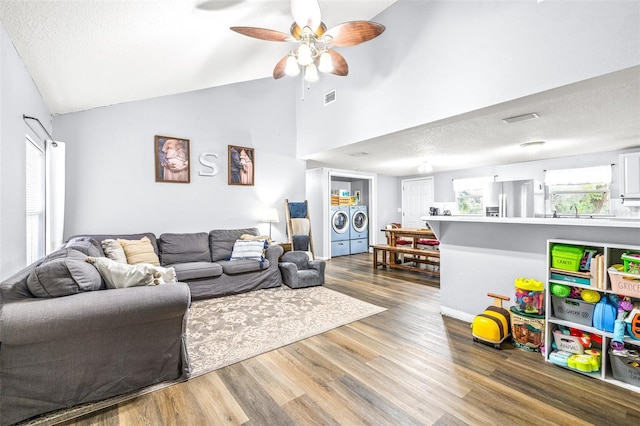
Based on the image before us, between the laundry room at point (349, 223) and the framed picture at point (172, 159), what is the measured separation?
135 inches

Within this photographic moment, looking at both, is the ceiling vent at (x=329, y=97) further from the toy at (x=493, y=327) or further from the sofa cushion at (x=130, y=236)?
the toy at (x=493, y=327)

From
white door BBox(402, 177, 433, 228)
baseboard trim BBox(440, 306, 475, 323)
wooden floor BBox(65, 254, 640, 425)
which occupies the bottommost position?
wooden floor BBox(65, 254, 640, 425)

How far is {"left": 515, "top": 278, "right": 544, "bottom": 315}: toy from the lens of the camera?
2.21 metres

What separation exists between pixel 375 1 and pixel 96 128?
4028mm

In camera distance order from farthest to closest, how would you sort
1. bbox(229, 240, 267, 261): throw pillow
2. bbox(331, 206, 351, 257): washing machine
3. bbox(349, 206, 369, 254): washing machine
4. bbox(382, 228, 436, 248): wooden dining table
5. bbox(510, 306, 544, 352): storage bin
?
bbox(349, 206, 369, 254): washing machine → bbox(331, 206, 351, 257): washing machine → bbox(382, 228, 436, 248): wooden dining table → bbox(229, 240, 267, 261): throw pillow → bbox(510, 306, 544, 352): storage bin

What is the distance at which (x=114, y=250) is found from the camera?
309 cm

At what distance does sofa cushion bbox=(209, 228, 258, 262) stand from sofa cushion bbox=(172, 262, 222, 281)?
19.0 inches

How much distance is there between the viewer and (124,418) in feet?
4.98

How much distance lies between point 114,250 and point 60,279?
170cm

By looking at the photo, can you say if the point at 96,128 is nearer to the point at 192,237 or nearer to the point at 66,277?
the point at 192,237

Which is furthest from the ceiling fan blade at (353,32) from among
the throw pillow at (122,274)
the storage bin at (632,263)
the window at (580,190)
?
the window at (580,190)

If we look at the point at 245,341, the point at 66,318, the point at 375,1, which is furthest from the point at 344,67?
the point at 66,318

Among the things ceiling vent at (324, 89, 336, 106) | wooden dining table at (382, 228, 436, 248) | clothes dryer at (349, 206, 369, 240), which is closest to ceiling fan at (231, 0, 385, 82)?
ceiling vent at (324, 89, 336, 106)

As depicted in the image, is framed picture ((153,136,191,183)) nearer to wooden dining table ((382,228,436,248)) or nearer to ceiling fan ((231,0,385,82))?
ceiling fan ((231,0,385,82))
